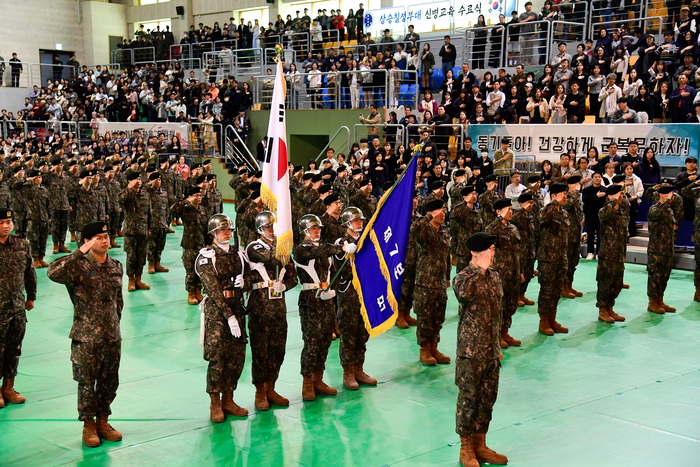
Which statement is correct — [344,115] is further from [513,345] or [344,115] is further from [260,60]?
[513,345]

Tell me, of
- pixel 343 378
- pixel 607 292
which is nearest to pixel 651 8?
pixel 607 292

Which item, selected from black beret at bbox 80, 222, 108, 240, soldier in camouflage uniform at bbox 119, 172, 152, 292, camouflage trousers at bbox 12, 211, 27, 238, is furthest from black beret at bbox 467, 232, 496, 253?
camouflage trousers at bbox 12, 211, 27, 238

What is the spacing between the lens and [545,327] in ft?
33.1

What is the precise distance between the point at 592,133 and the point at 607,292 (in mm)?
6764

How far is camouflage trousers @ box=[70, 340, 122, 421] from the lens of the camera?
6.27m

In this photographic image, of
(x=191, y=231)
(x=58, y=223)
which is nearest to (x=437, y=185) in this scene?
(x=191, y=231)

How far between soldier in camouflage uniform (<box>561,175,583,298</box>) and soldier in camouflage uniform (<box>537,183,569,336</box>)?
46 cm

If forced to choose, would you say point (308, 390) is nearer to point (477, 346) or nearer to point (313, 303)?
point (313, 303)

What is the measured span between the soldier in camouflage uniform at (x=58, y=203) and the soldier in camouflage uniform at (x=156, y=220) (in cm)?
316

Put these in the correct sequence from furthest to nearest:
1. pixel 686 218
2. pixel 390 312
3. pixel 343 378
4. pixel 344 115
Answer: pixel 344 115 < pixel 686 218 < pixel 343 378 < pixel 390 312

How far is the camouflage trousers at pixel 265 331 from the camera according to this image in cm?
695

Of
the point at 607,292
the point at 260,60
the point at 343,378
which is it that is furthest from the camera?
the point at 260,60

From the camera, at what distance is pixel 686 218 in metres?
14.5

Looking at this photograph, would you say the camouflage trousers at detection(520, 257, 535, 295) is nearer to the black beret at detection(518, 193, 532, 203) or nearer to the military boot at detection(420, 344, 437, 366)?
the black beret at detection(518, 193, 532, 203)
